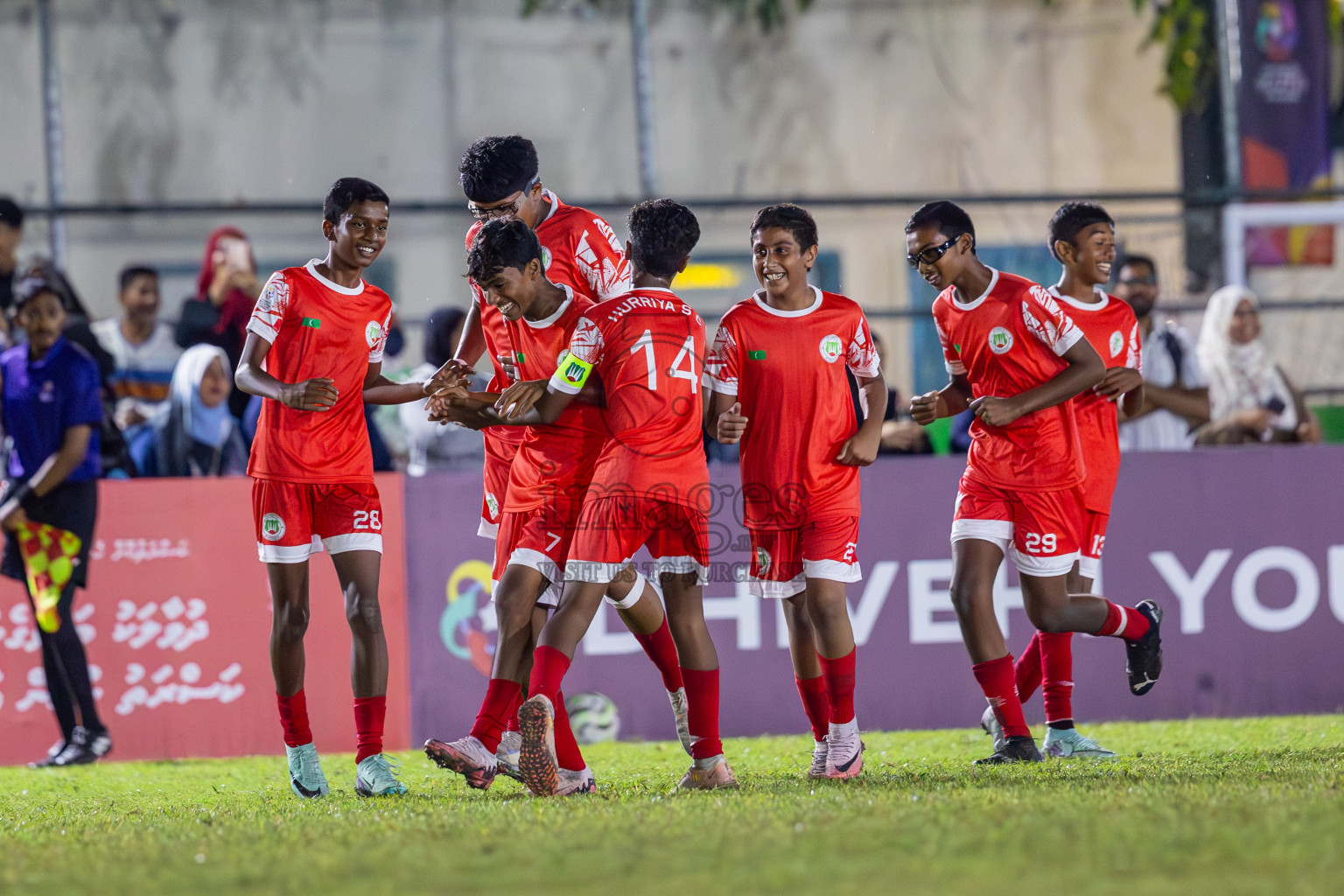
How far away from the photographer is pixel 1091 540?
19.3 ft

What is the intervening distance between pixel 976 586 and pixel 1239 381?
11.9 ft

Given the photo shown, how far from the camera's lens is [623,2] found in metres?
12.3

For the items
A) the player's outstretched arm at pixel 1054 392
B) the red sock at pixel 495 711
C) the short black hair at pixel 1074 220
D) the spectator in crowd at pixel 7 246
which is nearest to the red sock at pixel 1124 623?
the player's outstretched arm at pixel 1054 392

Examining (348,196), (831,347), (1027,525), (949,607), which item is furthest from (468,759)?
(949,607)

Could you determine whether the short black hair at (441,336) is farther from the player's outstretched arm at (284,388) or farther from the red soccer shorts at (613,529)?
the red soccer shorts at (613,529)

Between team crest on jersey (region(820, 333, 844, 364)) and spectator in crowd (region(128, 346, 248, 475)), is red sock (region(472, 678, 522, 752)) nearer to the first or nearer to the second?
team crest on jersey (region(820, 333, 844, 364))

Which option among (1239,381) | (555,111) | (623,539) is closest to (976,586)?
(623,539)

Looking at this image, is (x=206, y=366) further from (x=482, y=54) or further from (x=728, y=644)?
(x=482, y=54)

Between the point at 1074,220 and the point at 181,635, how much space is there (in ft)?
14.1

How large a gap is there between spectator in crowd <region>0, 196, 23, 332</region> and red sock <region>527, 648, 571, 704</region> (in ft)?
15.9

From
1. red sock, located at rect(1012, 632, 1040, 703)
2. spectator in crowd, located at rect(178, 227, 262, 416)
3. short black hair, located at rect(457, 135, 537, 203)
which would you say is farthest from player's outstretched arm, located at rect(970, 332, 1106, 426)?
spectator in crowd, located at rect(178, 227, 262, 416)

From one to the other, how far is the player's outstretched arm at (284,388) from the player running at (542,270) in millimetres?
455

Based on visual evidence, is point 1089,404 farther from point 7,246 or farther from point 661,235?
point 7,246

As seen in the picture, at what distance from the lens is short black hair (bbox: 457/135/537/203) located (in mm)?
5039
